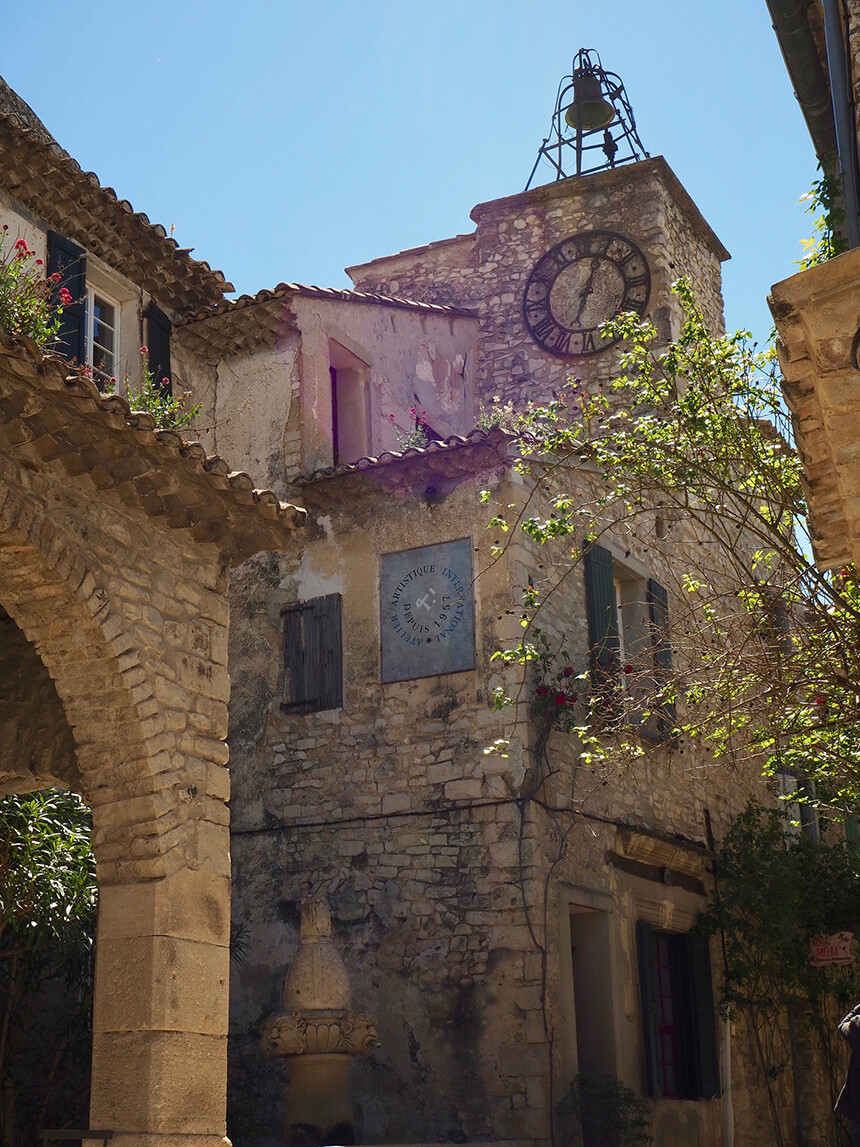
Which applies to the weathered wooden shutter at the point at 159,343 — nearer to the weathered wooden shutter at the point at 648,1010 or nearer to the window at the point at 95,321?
the window at the point at 95,321

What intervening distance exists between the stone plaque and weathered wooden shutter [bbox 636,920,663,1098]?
2.96m

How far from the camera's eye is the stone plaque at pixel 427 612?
11.4m

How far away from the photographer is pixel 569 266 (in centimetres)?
1648

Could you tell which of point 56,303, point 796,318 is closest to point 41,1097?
point 56,303

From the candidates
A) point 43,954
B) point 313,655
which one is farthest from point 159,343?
point 43,954

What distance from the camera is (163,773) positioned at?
6.93 m

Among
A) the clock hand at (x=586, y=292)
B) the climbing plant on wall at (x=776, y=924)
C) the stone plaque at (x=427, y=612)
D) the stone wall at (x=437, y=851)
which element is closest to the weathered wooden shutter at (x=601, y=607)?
the stone wall at (x=437, y=851)

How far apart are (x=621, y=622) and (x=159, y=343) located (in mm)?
5159

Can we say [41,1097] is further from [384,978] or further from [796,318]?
[796,318]

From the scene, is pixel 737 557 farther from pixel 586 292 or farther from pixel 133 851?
pixel 586 292

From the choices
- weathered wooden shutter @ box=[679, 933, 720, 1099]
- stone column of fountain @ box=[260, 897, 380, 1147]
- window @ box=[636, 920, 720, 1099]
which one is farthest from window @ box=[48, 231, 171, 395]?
weathered wooden shutter @ box=[679, 933, 720, 1099]

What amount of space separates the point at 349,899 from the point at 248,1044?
144 centimetres

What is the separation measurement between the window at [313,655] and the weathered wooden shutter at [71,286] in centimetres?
320

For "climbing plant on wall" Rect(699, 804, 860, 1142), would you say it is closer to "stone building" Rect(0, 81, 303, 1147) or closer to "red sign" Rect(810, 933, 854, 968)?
"red sign" Rect(810, 933, 854, 968)
